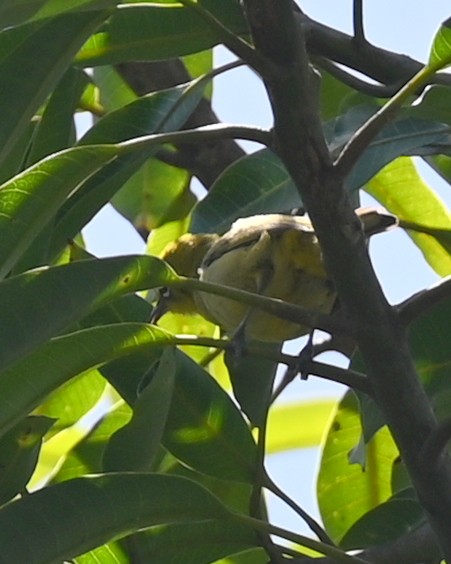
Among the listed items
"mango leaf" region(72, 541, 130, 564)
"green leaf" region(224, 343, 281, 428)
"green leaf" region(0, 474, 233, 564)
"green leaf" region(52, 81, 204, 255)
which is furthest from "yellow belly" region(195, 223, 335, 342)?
"green leaf" region(0, 474, 233, 564)

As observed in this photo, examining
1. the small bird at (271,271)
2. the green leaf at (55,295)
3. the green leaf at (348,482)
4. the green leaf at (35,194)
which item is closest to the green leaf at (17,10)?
the green leaf at (35,194)

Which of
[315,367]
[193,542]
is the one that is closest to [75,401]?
[193,542]

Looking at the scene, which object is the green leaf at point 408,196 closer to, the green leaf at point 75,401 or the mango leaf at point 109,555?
the green leaf at point 75,401

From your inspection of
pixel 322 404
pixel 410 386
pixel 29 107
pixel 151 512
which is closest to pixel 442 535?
pixel 410 386

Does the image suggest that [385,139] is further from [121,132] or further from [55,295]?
[55,295]

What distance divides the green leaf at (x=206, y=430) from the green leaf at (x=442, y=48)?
0.58 metres

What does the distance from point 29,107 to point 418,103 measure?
0.44 metres

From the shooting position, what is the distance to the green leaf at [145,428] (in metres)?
1.56

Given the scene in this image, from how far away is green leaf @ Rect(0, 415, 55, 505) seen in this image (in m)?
1.71

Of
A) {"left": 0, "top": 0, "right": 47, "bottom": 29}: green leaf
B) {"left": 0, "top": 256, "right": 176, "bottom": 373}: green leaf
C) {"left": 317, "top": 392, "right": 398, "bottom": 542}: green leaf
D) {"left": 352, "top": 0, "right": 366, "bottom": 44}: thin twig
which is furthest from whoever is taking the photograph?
{"left": 317, "top": 392, "right": 398, "bottom": 542}: green leaf

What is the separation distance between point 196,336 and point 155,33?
15.0 inches

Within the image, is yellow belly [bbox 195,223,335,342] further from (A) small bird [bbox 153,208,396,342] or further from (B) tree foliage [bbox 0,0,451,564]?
(B) tree foliage [bbox 0,0,451,564]

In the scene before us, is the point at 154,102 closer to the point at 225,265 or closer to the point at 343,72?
the point at 343,72

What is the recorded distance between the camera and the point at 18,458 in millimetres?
1712
